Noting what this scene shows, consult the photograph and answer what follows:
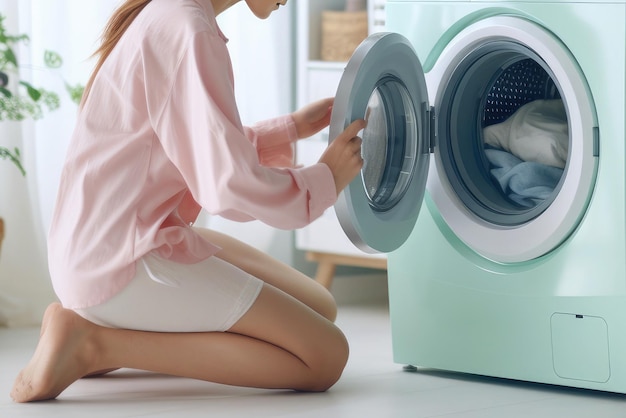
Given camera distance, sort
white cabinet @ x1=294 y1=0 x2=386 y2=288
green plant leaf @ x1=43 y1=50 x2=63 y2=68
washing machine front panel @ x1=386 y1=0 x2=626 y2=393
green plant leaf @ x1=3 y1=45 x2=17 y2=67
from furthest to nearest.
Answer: white cabinet @ x1=294 y1=0 x2=386 y2=288 < green plant leaf @ x1=43 y1=50 x2=63 y2=68 < green plant leaf @ x1=3 y1=45 x2=17 y2=67 < washing machine front panel @ x1=386 y1=0 x2=626 y2=393

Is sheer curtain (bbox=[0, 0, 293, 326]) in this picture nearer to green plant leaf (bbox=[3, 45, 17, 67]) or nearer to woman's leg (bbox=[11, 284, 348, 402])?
green plant leaf (bbox=[3, 45, 17, 67])

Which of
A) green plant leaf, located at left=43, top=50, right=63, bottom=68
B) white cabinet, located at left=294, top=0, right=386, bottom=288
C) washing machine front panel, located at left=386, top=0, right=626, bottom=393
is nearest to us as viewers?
washing machine front panel, located at left=386, top=0, right=626, bottom=393

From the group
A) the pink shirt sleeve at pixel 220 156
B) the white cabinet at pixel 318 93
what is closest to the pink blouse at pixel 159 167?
the pink shirt sleeve at pixel 220 156

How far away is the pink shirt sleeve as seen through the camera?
4.90ft

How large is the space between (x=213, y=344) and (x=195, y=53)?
0.47m

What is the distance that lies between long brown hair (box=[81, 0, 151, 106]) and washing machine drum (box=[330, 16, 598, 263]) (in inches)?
14.6

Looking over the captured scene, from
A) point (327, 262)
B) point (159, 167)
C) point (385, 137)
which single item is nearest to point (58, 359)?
point (159, 167)

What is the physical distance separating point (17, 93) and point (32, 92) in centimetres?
15

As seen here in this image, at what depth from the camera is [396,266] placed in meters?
1.90

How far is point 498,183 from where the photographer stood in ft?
6.11

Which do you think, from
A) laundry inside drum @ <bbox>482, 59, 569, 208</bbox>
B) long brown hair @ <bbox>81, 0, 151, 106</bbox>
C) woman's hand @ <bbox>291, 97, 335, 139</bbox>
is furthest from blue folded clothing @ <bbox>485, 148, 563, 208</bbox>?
long brown hair @ <bbox>81, 0, 151, 106</bbox>

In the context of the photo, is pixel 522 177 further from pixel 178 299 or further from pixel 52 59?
pixel 52 59

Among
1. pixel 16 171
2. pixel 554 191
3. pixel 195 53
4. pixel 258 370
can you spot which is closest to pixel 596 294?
pixel 554 191

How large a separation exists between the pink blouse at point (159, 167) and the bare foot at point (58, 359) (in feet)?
0.12
